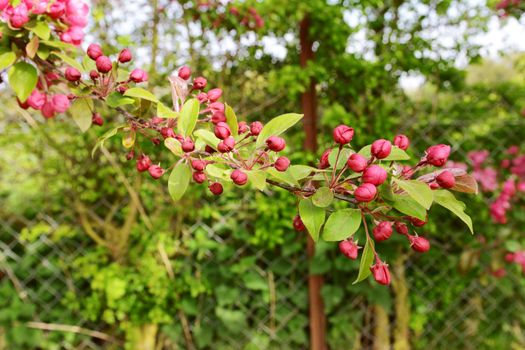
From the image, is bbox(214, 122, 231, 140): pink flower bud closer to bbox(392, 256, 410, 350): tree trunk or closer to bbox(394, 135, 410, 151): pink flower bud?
bbox(394, 135, 410, 151): pink flower bud

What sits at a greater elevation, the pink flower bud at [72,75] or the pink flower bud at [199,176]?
the pink flower bud at [72,75]

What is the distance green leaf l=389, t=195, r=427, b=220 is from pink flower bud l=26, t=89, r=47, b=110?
0.74 m

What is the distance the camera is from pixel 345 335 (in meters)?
2.04

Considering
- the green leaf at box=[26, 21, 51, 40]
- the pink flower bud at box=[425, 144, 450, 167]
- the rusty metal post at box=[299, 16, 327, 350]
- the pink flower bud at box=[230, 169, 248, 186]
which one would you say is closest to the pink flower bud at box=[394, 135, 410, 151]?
the pink flower bud at box=[425, 144, 450, 167]

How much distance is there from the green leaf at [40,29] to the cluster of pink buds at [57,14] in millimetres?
12

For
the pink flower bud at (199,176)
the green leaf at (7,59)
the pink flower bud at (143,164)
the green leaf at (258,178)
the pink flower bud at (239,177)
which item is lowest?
the pink flower bud at (143,164)

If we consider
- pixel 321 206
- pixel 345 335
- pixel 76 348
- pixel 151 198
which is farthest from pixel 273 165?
pixel 76 348

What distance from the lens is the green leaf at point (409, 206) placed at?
61 centimetres

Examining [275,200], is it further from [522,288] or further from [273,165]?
[522,288]

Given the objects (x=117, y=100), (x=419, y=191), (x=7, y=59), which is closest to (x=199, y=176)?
(x=117, y=100)

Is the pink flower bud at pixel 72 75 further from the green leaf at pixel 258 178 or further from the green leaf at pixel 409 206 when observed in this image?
the green leaf at pixel 409 206

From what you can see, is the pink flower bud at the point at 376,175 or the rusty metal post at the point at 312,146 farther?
the rusty metal post at the point at 312,146

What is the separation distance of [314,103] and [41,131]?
3.88 feet

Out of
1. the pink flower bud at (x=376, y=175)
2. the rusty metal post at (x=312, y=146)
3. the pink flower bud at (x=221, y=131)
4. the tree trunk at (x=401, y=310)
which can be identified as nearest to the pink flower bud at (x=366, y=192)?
the pink flower bud at (x=376, y=175)
